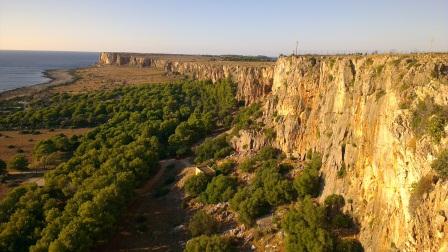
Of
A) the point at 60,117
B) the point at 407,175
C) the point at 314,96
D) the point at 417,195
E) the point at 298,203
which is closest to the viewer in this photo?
the point at 417,195

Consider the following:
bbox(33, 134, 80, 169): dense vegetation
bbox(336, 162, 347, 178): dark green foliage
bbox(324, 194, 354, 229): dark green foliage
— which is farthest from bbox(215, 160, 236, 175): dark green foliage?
bbox(33, 134, 80, 169): dense vegetation

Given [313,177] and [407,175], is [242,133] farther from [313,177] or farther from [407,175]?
[407,175]

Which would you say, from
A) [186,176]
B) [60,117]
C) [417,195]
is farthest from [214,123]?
[417,195]

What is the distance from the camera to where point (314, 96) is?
52.2 meters

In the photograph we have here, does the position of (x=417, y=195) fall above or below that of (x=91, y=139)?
above

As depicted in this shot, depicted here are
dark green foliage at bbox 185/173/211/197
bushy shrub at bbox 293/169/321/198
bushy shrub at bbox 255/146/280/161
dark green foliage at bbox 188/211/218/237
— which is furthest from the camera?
bushy shrub at bbox 255/146/280/161

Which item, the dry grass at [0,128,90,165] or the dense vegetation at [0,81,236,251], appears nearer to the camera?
the dense vegetation at [0,81,236,251]

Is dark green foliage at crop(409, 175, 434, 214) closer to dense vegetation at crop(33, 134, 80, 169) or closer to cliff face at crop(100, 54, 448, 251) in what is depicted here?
cliff face at crop(100, 54, 448, 251)

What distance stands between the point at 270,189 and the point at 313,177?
462cm

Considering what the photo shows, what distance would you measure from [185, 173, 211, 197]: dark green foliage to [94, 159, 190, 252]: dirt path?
1664 mm

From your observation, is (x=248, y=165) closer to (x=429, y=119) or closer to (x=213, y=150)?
(x=213, y=150)

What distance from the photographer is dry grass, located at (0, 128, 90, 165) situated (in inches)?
2952

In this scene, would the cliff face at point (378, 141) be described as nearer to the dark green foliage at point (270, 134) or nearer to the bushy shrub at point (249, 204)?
the dark green foliage at point (270, 134)

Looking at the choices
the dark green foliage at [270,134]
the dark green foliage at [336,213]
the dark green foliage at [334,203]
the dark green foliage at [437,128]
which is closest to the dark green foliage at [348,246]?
the dark green foliage at [336,213]
